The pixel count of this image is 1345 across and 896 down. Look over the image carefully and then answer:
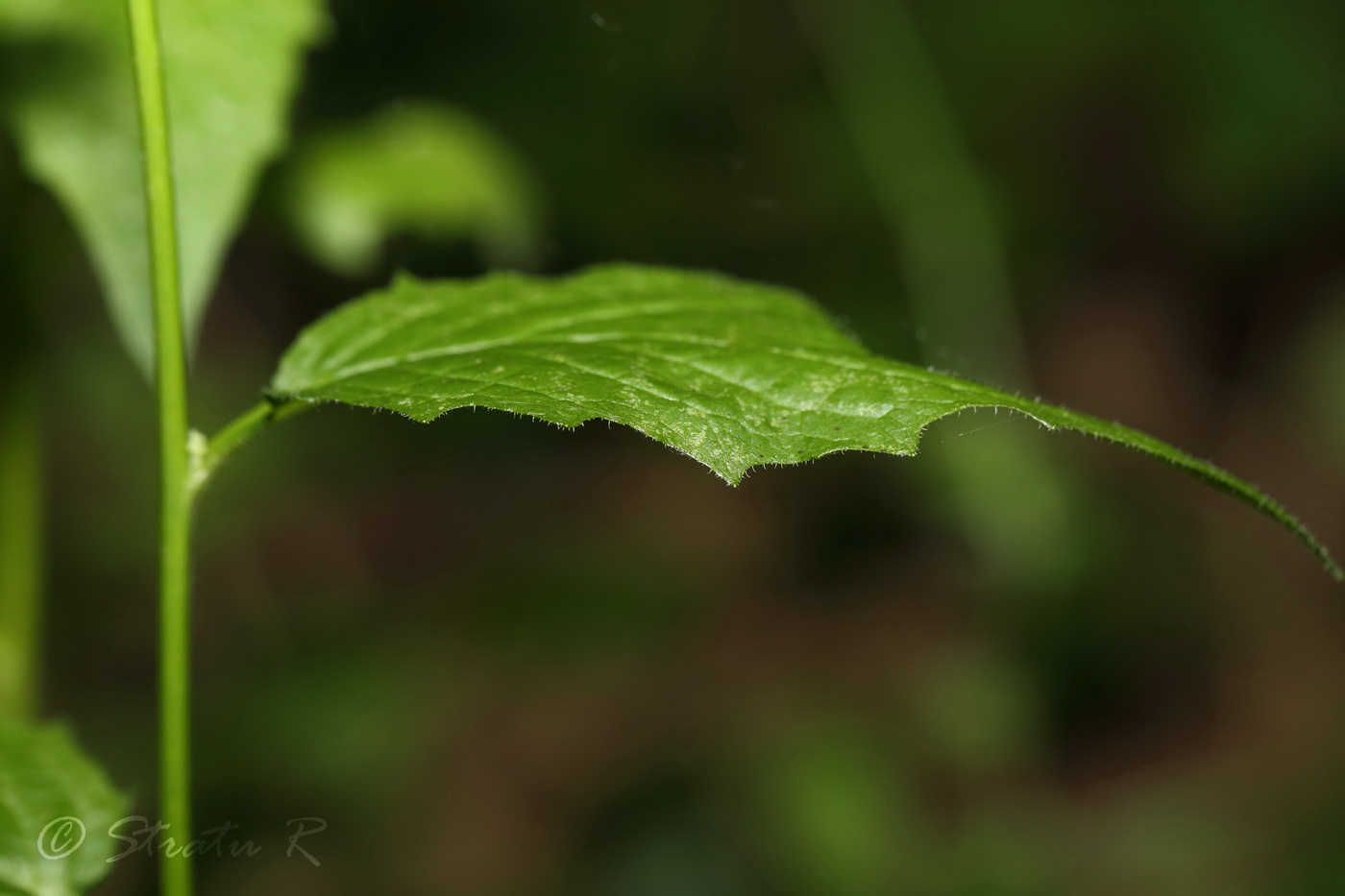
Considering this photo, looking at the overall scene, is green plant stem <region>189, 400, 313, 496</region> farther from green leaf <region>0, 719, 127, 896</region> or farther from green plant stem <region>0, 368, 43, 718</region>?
green plant stem <region>0, 368, 43, 718</region>

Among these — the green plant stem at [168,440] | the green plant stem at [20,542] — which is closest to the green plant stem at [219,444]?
the green plant stem at [168,440]

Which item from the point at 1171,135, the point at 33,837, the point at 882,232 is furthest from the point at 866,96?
the point at 33,837

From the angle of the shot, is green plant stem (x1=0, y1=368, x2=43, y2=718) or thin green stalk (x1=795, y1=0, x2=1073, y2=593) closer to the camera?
green plant stem (x1=0, y1=368, x2=43, y2=718)

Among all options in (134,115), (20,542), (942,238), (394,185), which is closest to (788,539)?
(942,238)

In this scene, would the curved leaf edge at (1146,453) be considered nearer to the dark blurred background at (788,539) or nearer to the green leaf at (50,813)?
the green leaf at (50,813)

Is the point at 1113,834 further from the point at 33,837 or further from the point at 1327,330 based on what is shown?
the point at 33,837

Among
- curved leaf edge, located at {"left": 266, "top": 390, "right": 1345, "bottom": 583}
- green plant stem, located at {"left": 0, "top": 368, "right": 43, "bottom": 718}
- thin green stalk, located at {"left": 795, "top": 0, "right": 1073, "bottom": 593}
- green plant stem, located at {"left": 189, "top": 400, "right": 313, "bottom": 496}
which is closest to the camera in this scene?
curved leaf edge, located at {"left": 266, "top": 390, "right": 1345, "bottom": 583}

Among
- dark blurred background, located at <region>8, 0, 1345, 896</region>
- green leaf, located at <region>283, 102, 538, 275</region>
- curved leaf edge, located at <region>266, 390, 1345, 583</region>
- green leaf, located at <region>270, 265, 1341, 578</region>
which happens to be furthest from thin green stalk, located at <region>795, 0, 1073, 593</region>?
curved leaf edge, located at <region>266, 390, 1345, 583</region>
